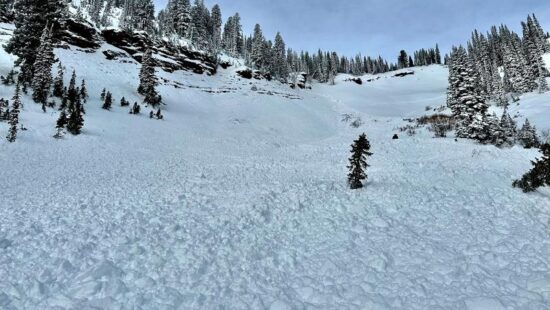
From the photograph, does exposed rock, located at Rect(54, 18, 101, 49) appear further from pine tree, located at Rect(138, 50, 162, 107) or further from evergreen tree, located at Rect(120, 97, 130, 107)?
evergreen tree, located at Rect(120, 97, 130, 107)

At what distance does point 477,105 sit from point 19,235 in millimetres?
28127

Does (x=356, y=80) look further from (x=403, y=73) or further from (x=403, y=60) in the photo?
(x=403, y=60)

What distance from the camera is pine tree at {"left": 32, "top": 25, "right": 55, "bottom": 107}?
77.4 ft

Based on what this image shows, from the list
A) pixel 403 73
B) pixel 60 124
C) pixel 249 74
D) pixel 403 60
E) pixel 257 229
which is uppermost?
pixel 403 60

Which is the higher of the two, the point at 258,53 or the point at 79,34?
the point at 258,53

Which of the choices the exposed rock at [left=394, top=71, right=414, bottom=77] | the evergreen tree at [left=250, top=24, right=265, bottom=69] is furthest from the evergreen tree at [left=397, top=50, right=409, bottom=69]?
the evergreen tree at [left=250, top=24, right=265, bottom=69]

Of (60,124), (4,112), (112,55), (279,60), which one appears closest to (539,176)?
(60,124)

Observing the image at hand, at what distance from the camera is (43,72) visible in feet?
80.2

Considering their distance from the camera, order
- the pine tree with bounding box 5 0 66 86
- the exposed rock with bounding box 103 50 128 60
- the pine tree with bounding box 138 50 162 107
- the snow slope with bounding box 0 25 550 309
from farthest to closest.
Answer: the exposed rock with bounding box 103 50 128 60 → the pine tree with bounding box 138 50 162 107 → the pine tree with bounding box 5 0 66 86 → the snow slope with bounding box 0 25 550 309

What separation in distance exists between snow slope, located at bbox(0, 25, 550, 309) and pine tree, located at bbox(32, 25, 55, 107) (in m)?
3.00

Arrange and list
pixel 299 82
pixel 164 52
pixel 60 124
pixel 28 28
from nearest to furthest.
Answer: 1. pixel 60 124
2. pixel 28 28
3. pixel 164 52
4. pixel 299 82

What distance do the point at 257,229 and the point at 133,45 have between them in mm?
52789

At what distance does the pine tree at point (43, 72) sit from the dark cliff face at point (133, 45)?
14.0 m

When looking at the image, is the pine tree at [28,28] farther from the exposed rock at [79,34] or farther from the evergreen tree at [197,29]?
the evergreen tree at [197,29]
